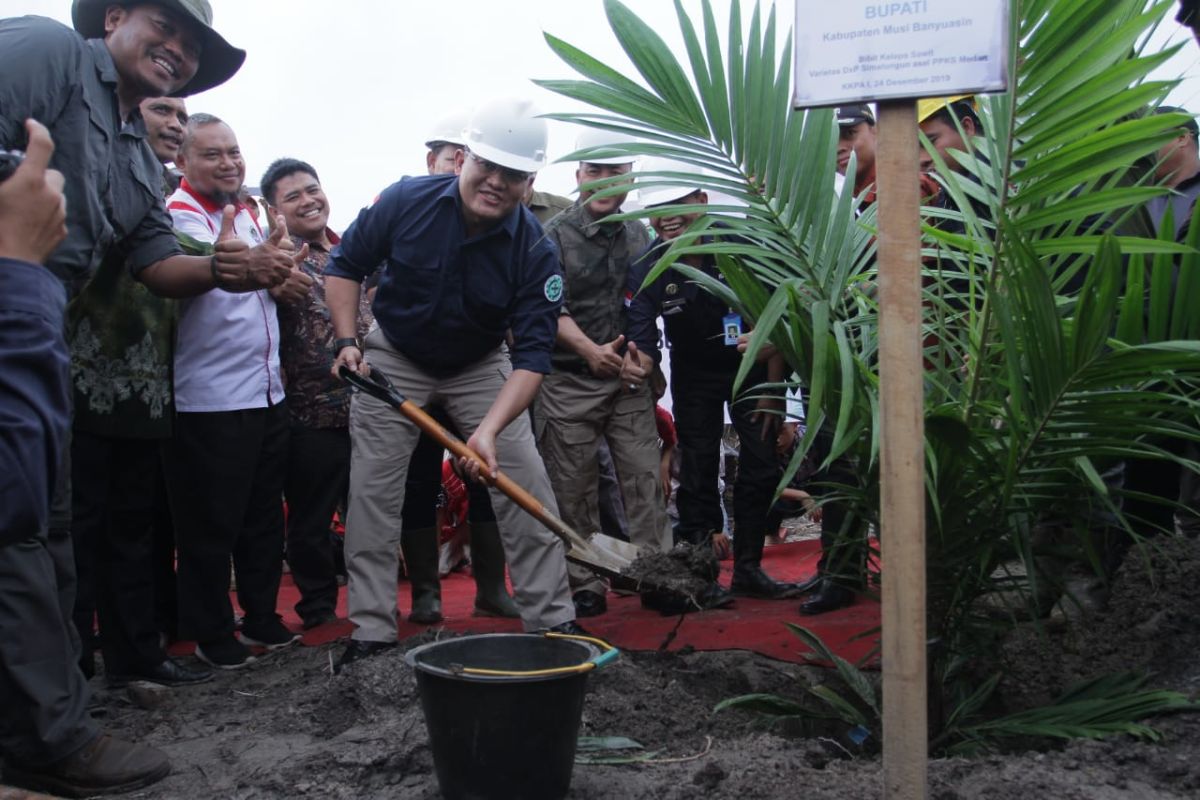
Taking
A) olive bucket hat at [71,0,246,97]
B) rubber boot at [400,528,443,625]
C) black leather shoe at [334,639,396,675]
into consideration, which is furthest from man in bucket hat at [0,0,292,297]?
rubber boot at [400,528,443,625]

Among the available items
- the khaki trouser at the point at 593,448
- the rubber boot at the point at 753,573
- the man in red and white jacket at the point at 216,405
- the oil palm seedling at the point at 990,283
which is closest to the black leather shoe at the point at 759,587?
the rubber boot at the point at 753,573

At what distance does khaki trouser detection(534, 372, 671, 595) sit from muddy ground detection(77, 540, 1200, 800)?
4.01 ft

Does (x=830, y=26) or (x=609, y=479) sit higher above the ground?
(x=830, y=26)

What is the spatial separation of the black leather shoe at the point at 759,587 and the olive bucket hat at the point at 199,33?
284 centimetres

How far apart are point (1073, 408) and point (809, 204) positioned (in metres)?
0.69

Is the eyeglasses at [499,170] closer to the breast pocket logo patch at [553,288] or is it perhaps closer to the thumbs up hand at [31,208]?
the breast pocket logo patch at [553,288]

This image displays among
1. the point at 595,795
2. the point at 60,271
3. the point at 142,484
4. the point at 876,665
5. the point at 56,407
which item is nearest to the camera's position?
the point at 56,407

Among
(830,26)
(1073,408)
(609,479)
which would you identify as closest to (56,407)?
(830,26)

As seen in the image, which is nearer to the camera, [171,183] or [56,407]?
[56,407]

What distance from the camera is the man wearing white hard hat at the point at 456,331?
3646 millimetres

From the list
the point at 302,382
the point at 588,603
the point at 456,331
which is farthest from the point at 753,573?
the point at 302,382

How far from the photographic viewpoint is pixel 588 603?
180 inches

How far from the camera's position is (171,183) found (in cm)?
455

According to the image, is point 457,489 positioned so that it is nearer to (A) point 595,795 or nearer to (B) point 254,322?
(B) point 254,322
